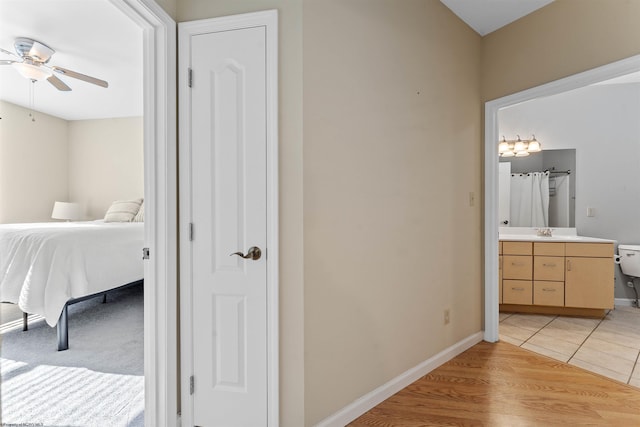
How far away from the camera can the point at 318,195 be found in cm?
170

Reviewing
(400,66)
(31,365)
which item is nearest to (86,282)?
(31,365)

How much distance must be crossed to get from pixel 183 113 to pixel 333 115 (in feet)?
2.54

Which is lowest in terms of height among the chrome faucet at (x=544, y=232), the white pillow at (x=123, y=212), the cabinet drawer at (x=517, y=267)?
the cabinet drawer at (x=517, y=267)

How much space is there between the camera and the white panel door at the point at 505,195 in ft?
14.0

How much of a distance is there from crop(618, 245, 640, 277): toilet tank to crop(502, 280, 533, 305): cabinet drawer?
127 cm

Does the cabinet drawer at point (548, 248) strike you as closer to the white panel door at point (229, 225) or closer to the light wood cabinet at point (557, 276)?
the light wood cabinet at point (557, 276)

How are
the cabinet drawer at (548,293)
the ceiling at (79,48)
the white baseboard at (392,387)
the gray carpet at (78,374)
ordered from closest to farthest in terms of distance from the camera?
the white baseboard at (392,387)
the gray carpet at (78,374)
the ceiling at (79,48)
the cabinet drawer at (548,293)

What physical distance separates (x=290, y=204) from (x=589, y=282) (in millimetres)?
3584

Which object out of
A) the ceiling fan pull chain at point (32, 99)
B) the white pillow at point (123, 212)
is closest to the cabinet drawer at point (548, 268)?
the white pillow at point (123, 212)

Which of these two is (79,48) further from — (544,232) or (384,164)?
(544,232)

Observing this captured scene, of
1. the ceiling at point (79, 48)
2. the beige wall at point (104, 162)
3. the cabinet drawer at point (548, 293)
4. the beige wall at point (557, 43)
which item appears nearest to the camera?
the beige wall at point (557, 43)

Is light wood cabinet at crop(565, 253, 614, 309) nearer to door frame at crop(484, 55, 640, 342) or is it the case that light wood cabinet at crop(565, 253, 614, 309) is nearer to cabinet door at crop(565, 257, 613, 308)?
cabinet door at crop(565, 257, 613, 308)

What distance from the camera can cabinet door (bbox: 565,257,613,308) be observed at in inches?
137

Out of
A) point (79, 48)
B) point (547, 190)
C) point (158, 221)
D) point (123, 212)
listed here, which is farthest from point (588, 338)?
point (123, 212)
